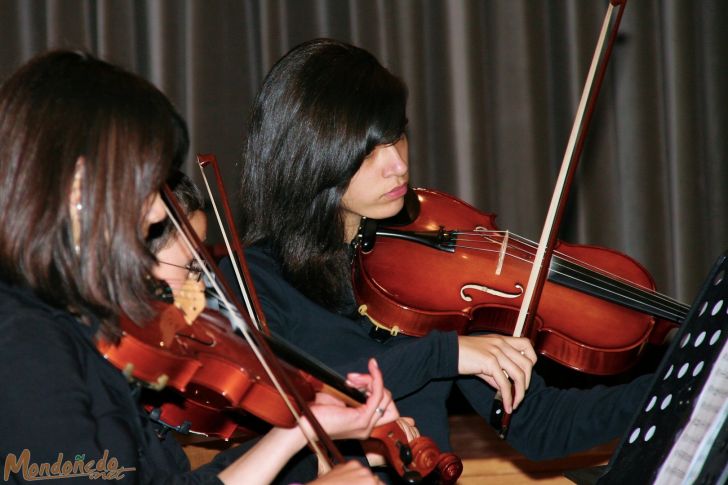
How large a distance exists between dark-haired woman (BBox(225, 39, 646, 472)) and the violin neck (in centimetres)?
18

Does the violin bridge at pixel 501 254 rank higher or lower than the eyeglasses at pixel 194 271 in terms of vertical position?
lower

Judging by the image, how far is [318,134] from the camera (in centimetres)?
151

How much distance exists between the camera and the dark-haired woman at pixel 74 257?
936 mm

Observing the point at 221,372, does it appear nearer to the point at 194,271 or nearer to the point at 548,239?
the point at 194,271

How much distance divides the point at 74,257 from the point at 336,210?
2.07 ft

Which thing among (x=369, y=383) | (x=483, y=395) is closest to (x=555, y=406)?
(x=483, y=395)

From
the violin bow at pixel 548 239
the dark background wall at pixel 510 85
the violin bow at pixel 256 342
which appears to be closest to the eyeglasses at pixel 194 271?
the violin bow at pixel 256 342

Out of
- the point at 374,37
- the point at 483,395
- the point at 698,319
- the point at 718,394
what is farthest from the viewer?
the point at 374,37

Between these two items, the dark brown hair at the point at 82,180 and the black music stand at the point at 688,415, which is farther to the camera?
the dark brown hair at the point at 82,180

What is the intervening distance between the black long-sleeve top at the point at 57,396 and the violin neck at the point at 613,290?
2.79ft

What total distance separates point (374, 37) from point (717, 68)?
1052 millimetres

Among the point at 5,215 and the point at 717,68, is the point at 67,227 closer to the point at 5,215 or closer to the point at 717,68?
the point at 5,215

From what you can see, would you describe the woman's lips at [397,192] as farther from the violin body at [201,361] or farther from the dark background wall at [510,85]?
the dark background wall at [510,85]

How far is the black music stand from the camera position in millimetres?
881
